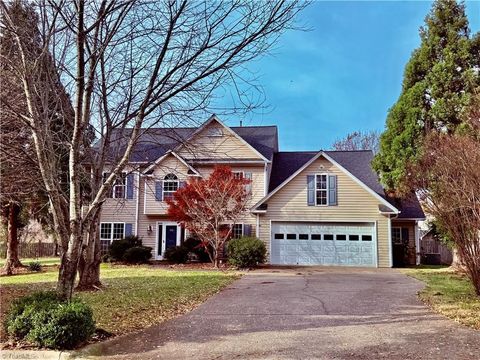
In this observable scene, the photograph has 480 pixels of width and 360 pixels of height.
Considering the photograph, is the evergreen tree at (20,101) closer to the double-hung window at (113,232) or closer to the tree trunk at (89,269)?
the tree trunk at (89,269)

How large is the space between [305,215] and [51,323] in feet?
57.3

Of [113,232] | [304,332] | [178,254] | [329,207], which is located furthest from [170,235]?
[304,332]

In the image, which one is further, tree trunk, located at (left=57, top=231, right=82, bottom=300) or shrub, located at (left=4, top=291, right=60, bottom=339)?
tree trunk, located at (left=57, top=231, right=82, bottom=300)

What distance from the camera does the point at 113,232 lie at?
24656 mm

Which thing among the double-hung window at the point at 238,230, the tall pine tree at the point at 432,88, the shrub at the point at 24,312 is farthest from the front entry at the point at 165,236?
the shrub at the point at 24,312

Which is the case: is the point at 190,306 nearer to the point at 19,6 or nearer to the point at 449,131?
the point at 19,6

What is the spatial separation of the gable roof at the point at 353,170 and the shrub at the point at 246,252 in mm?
4113

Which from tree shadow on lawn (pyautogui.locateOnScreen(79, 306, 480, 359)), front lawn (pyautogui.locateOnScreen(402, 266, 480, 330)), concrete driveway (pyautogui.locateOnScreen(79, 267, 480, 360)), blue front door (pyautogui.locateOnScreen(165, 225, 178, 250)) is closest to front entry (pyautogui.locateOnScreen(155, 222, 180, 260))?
blue front door (pyautogui.locateOnScreen(165, 225, 178, 250))

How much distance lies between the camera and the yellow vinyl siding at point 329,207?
21.8 meters

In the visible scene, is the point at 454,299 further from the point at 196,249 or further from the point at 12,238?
the point at 12,238

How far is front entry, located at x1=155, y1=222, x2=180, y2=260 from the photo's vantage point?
944 inches

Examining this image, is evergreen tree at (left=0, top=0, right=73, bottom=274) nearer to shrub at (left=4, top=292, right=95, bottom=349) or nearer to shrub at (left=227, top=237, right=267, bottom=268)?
shrub at (left=4, top=292, right=95, bottom=349)

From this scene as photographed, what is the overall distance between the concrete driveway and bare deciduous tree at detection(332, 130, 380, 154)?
29.7m

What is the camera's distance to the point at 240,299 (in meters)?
10.7
